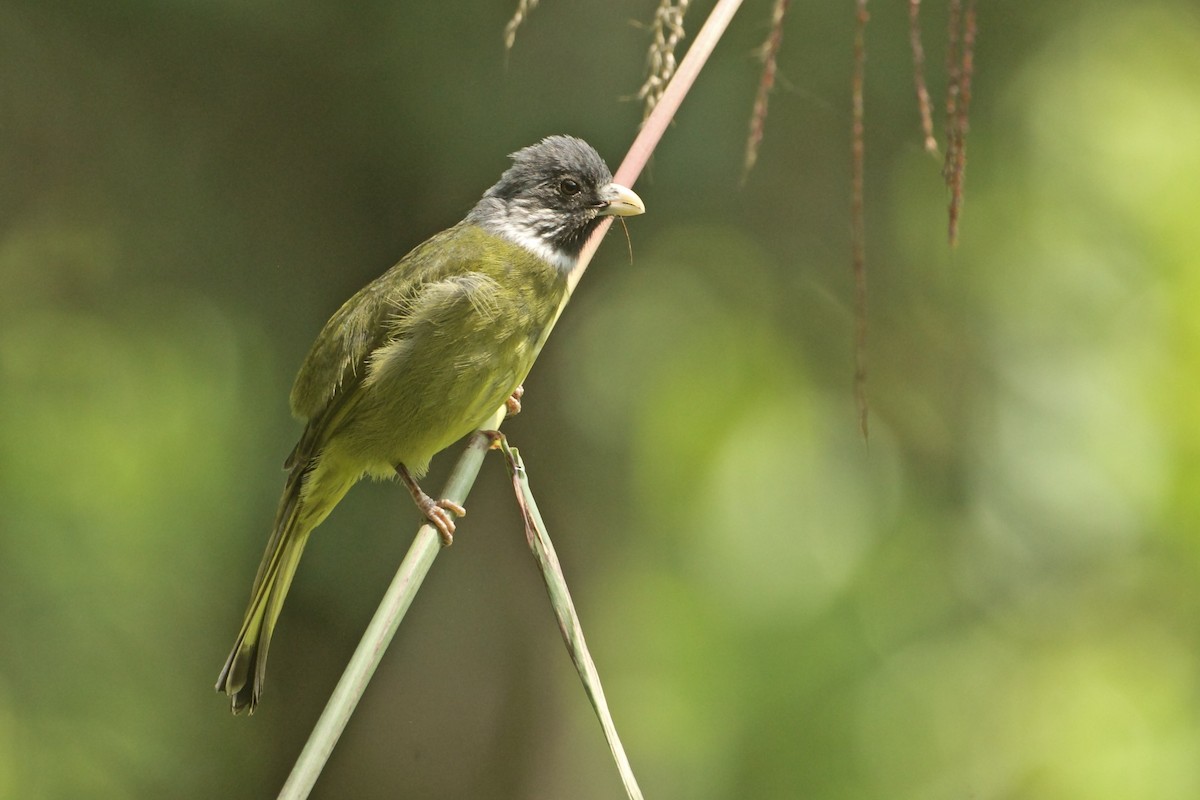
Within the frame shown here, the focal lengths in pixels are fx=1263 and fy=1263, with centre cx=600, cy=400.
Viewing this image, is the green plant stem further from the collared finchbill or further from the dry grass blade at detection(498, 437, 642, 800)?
the collared finchbill

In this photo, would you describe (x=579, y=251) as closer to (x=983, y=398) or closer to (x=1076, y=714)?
(x=983, y=398)

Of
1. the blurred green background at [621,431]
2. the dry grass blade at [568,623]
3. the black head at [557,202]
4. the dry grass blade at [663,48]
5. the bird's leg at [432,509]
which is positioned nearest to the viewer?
the dry grass blade at [568,623]

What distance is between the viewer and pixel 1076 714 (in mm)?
4863

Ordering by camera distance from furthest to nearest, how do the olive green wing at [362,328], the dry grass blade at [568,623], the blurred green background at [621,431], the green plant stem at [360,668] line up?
the blurred green background at [621,431], the olive green wing at [362,328], the dry grass blade at [568,623], the green plant stem at [360,668]

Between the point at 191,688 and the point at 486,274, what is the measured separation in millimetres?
3003

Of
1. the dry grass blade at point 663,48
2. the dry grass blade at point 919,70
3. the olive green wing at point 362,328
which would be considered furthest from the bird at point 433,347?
the dry grass blade at point 919,70

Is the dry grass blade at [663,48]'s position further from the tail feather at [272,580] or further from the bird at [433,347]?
the tail feather at [272,580]

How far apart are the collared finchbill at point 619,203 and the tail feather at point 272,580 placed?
2.97 feet

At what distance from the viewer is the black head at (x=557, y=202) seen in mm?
3104

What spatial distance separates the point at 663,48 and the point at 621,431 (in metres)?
3.07

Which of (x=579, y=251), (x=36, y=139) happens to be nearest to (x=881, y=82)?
(x=579, y=251)

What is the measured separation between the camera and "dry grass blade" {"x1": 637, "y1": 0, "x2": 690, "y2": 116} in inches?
73.1

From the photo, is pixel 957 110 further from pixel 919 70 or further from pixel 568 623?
pixel 568 623

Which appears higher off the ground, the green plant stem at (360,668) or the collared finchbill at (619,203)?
the collared finchbill at (619,203)
